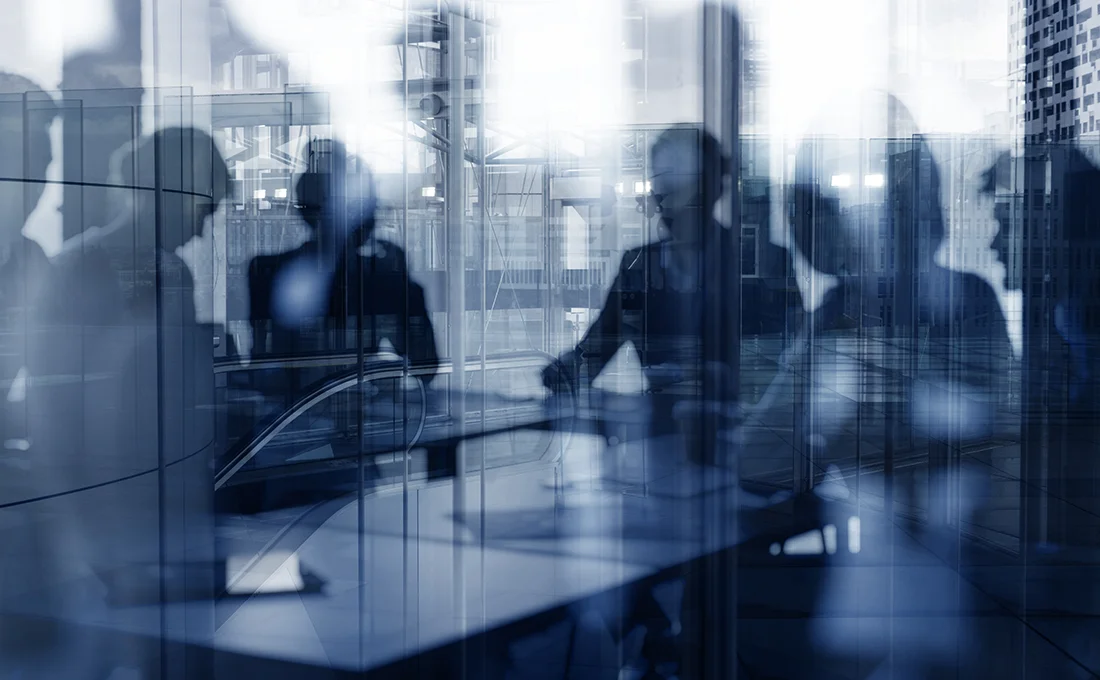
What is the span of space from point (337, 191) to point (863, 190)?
71.6 inches

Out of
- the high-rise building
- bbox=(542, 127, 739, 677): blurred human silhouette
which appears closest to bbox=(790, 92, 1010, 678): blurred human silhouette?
the high-rise building

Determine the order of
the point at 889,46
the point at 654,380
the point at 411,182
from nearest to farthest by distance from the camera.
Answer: the point at 411,182, the point at 654,380, the point at 889,46

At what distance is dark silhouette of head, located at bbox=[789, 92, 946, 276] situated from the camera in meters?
2.62

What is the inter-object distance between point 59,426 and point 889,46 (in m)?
2.35

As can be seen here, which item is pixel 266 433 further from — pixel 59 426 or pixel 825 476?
pixel 825 476

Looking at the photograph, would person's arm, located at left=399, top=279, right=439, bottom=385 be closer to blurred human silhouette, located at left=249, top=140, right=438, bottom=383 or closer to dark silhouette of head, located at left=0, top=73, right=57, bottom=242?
blurred human silhouette, located at left=249, top=140, right=438, bottom=383

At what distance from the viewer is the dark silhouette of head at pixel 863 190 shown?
262 cm

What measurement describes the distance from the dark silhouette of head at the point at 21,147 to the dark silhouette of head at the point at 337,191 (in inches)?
27.7

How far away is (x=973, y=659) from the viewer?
69.8 inches

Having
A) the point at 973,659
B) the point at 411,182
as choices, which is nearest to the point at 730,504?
the point at 973,659

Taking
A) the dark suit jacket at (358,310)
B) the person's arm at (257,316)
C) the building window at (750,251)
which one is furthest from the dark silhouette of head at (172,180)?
the building window at (750,251)

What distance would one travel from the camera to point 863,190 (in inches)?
115

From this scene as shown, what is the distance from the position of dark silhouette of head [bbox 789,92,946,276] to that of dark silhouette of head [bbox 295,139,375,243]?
4.51 feet

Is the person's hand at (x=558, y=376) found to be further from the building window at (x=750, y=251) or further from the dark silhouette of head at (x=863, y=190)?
the dark silhouette of head at (x=863, y=190)
